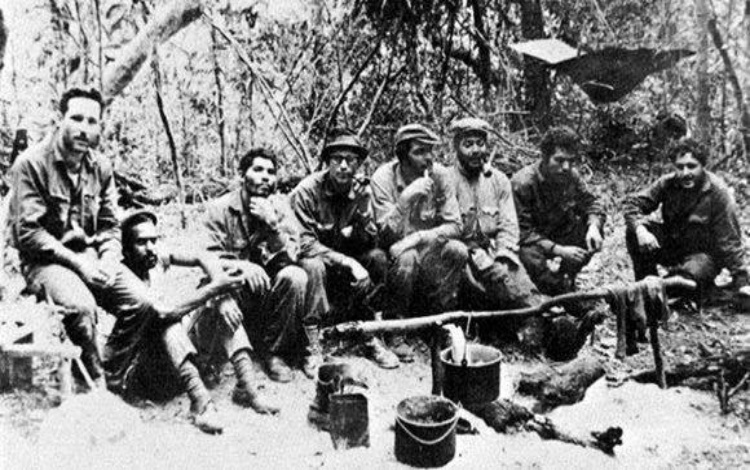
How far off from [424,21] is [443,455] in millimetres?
6618

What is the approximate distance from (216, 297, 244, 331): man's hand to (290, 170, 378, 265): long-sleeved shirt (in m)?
1.04

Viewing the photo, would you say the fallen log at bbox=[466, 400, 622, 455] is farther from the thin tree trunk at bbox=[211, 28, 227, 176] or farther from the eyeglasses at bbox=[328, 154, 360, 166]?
the thin tree trunk at bbox=[211, 28, 227, 176]

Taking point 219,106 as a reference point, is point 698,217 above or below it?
below

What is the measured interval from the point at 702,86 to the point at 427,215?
5749 millimetres

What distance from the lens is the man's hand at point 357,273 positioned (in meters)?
5.08

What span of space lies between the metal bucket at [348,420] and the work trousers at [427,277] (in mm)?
1496

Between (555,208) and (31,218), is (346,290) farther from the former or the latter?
(31,218)

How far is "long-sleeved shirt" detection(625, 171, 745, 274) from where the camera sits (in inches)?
240

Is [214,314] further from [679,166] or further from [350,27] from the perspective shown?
[350,27]

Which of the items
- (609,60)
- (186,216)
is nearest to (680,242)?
(609,60)

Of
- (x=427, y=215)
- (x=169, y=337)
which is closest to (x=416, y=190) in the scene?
(x=427, y=215)

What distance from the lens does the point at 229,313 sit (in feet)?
14.5

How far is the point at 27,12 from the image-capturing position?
22.9ft

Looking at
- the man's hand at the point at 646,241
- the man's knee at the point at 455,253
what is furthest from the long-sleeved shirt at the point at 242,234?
the man's hand at the point at 646,241
